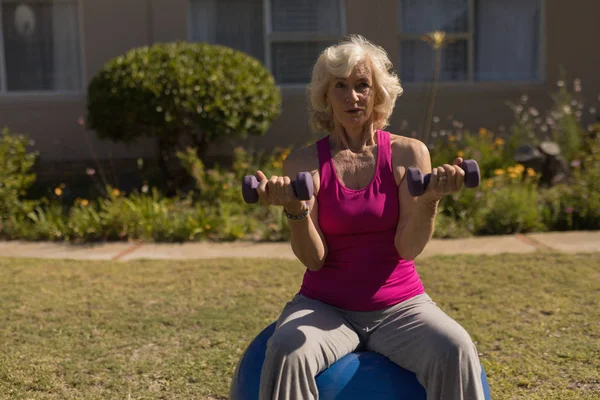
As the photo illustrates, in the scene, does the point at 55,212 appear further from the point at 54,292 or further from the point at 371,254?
the point at 371,254

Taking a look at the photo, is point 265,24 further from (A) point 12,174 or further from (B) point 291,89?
(A) point 12,174

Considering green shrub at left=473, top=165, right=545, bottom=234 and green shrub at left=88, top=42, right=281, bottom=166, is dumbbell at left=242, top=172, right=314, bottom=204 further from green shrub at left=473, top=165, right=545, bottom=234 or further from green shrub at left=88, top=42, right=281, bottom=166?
green shrub at left=88, top=42, right=281, bottom=166

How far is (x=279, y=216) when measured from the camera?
7.02 m

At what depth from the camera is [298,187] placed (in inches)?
98.3

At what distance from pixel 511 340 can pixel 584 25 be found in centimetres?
667

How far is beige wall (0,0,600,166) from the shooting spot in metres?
8.98

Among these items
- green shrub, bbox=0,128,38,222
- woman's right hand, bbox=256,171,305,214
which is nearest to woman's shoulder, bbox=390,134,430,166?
woman's right hand, bbox=256,171,305,214

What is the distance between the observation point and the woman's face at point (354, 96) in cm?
298

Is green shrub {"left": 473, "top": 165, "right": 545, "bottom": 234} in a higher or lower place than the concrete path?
higher

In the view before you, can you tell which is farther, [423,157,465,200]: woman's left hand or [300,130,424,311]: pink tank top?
[300,130,424,311]: pink tank top

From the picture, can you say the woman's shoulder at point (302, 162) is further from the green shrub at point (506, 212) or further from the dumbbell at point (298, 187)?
the green shrub at point (506, 212)

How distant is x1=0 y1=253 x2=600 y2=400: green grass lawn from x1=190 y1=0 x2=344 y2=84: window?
4.15 meters

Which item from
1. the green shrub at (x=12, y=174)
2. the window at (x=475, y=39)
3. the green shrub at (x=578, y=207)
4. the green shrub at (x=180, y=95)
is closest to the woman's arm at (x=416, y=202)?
the green shrub at (x=578, y=207)

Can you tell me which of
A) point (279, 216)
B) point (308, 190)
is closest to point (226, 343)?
point (308, 190)
